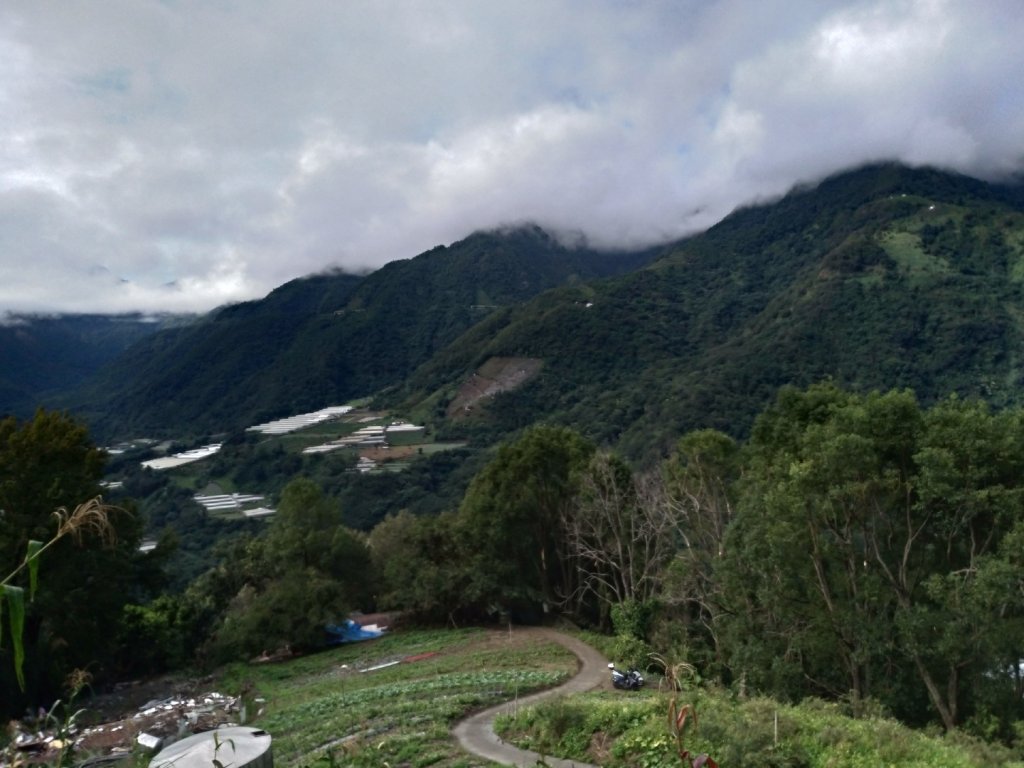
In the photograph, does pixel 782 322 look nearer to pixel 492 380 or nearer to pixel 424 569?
pixel 492 380

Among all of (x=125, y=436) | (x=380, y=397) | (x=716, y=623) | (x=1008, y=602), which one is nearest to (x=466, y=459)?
(x=380, y=397)

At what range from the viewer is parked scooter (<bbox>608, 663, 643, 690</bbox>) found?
19078 mm

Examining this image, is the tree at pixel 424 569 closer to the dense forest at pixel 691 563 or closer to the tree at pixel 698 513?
the dense forest at pixel 691 563

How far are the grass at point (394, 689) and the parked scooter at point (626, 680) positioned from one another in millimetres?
1514

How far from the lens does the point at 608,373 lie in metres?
117

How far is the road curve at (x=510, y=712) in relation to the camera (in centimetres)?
1140

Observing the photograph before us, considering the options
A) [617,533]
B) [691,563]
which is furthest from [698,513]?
[617,533]

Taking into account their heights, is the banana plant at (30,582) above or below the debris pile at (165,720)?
above

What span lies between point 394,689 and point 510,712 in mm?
5809

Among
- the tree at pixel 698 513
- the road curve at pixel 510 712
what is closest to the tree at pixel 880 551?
the tree at pixel 698 513

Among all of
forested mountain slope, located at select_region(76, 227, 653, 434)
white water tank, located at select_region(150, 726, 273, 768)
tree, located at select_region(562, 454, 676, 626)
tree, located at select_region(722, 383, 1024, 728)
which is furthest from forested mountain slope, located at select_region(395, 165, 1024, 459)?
white water tank, located at select_region(150, 726, 273, 768)

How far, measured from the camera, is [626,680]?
63.1ft

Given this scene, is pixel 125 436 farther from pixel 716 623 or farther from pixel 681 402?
pixel 716 623

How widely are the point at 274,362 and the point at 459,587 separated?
153408 mm
